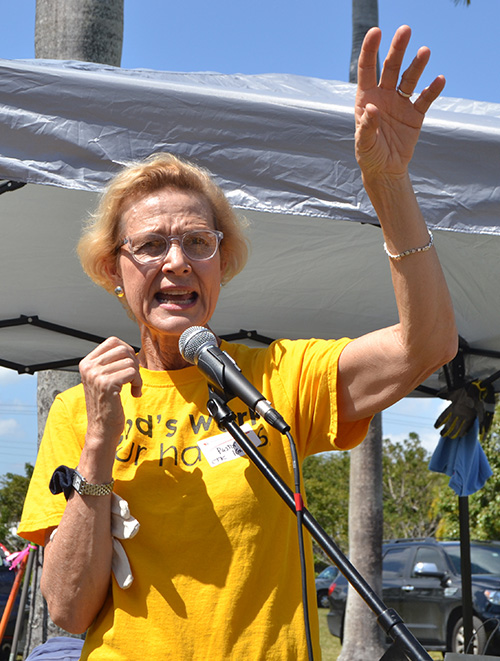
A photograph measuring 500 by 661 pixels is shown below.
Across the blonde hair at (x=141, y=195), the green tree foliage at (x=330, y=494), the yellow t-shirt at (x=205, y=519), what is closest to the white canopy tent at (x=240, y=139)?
the blonde hair at (x=141, y=195)

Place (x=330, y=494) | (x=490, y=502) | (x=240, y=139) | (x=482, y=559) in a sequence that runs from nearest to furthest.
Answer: (x=240, y=139)
(x=482, y=559)
(x=490, y=502)
(x=330, y=494)

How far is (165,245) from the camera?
184 centimetres

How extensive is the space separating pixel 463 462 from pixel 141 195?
347 centimetres

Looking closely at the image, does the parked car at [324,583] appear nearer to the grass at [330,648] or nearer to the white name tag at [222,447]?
the grass at [330,648]

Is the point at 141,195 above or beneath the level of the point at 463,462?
above

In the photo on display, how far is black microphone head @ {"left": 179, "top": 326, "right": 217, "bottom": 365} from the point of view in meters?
1.56

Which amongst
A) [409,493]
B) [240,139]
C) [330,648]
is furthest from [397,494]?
[240,139]

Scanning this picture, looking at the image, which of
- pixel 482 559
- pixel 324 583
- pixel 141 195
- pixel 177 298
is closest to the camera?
pixel 177 298

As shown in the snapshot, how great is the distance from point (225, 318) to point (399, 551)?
26.8 feet

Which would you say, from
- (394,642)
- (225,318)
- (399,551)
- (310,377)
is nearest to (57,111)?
(310,377)

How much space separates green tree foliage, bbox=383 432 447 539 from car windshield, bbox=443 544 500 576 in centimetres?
1856

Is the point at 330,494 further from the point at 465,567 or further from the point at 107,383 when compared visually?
the point at 107,383

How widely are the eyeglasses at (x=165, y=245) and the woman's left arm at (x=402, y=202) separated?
50 cm

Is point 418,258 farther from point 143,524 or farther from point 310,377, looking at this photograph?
point 143,524
